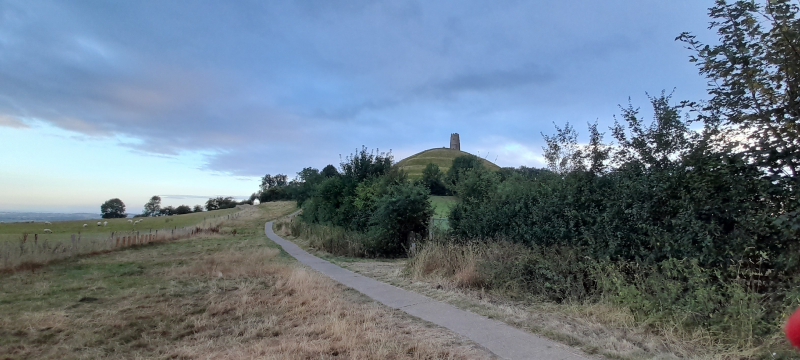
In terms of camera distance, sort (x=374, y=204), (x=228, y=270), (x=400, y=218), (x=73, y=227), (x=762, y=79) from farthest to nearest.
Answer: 1. (x=73, y=227)
2. (x=374, y=204)
3. (x=400, y=218)
4. (x=228, y=270)
5. (x=762, y=79)

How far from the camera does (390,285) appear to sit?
9930 mm

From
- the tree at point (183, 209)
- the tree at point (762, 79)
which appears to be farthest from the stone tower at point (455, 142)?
the tree at point (762, 79)

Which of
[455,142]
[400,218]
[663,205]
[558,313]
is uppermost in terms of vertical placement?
[455,142]

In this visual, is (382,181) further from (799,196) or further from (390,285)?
(799,196)

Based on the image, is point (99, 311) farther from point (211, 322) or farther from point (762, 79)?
point (762, 79)

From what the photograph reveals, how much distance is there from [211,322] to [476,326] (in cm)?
448

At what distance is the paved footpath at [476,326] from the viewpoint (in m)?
4.80

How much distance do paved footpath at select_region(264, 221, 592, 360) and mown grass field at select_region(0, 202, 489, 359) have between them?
1.06 feet

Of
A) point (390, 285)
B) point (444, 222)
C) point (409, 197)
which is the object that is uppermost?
point (409, 197)

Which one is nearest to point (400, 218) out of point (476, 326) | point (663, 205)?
point (476, 326)

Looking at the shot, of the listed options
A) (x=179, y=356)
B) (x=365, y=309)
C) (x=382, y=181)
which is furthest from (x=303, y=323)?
(x=382, y=181)

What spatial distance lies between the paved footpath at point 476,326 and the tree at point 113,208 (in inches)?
5075

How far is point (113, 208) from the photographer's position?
377ft

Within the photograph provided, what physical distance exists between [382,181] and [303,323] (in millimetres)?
12918
